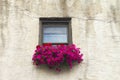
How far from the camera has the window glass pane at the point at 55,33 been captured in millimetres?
10508

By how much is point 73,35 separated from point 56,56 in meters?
0.79

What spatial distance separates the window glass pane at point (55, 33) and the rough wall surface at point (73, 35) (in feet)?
0.85

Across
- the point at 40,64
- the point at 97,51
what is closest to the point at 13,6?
the point at 40,64

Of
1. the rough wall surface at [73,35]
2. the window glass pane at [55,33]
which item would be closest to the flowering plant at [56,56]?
the rough wall surface at [73,35]

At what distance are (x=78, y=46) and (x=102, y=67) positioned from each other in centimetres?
76

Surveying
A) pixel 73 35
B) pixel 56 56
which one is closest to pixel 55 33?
pixel 73 35

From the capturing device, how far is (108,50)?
10.2 meters

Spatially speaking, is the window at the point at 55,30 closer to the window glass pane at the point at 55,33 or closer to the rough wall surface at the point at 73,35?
the window glass pane at the point at 55,33

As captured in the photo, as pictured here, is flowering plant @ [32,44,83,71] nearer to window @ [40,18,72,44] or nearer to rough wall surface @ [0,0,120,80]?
rough wall surface @ [0,0,120,80]

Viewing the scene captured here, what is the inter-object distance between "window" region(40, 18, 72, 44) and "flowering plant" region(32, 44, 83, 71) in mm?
504

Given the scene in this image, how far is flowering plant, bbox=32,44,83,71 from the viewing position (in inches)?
388

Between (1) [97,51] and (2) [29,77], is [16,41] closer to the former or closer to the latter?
(2) [29,77]

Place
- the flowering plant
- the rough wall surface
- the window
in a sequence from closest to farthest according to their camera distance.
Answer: the flowering plant
the rough wall surface
the window

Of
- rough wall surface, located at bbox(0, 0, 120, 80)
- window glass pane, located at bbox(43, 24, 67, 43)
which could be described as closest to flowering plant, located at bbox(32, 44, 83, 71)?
rough wall surface, located at bbox(0, 0, 120, 80)
